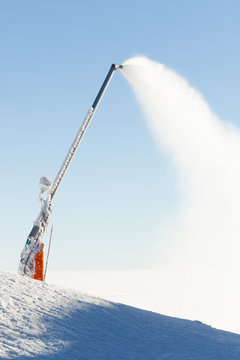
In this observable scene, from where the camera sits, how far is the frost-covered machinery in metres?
22.3

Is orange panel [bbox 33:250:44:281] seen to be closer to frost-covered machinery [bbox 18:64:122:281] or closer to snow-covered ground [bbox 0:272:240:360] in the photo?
frost-covered machinery [bbox 18:64:122:281]

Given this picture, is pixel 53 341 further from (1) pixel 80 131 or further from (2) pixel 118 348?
(1) pixel 80 131

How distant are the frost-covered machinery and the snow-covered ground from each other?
2.34 meters

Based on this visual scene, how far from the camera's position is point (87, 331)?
1625 cm

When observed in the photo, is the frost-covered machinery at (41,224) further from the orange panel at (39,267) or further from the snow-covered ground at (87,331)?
the snow-covered ground at (87,331)

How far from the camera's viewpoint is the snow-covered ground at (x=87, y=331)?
1412 cm

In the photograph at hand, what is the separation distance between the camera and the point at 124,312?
1911 cm

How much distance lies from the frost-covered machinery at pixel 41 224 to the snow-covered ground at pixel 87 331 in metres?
2.34

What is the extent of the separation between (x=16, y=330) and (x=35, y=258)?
7.98m

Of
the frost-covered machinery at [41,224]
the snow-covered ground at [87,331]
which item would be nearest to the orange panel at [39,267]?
the frost-covered machinery at [41,224]

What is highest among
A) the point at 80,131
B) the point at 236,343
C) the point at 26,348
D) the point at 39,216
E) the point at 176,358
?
the point at 80,131

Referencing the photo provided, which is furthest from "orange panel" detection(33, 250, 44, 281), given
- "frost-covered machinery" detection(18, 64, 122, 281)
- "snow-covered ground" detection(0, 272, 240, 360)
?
"snow-covered ground" detection(0, 272, 240, 360)

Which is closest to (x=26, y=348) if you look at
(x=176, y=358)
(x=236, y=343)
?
(x=176, y=358)

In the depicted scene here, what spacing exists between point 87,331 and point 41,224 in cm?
801
